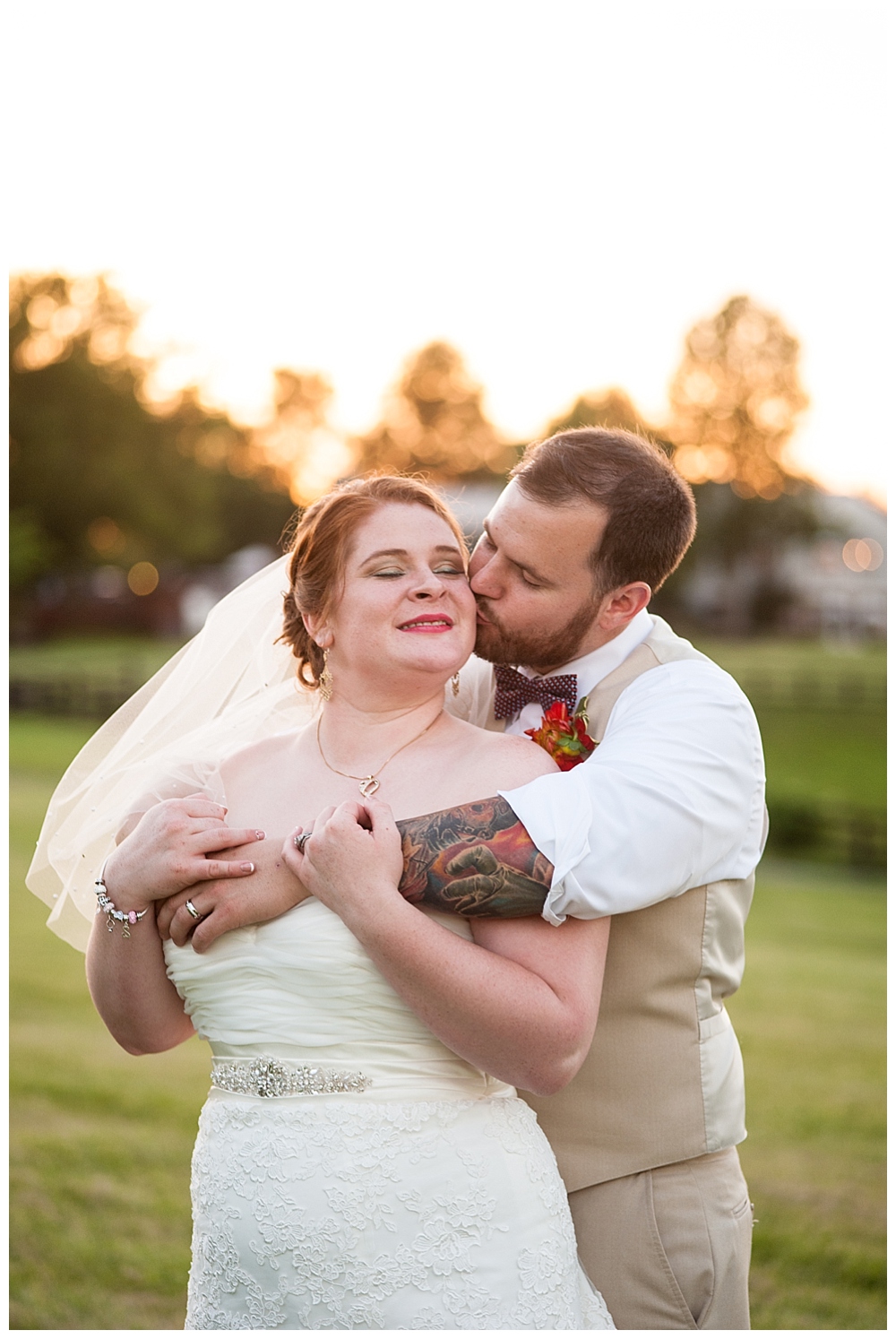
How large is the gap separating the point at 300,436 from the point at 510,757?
161 ft

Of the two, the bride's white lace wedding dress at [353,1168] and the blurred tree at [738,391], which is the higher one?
the blurred tree at [738,391]

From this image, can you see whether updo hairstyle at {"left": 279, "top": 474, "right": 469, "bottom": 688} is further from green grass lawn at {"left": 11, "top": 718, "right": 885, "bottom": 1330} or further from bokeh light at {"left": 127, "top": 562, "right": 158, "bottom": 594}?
bokeh light at {"left": 127, "top": 562, "right": 158, "bottom": 594}

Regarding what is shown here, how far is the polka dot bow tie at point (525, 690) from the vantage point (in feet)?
10.2

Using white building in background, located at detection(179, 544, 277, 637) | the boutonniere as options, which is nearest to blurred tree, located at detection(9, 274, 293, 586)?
white building in background, located at detection(179, 544, 277, 637)

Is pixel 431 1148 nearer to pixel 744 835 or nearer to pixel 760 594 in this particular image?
pixel 744 835

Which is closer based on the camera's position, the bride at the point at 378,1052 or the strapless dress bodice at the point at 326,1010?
the bride at the point at 378,1052

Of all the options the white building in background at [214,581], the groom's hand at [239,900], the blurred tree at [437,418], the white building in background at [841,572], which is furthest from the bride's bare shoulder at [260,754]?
the blurred tree at [437,418]

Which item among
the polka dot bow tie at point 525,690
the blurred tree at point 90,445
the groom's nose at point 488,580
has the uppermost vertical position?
the blurred tree at point 90,445

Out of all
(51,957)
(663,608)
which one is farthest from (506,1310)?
(663,608)

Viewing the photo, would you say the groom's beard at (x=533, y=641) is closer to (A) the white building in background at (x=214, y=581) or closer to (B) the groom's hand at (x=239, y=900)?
(B) the groom's hand at (x=239, y=900)

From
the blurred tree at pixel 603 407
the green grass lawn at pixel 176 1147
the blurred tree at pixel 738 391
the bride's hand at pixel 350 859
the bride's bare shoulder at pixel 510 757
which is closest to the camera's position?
the bride's hand at pixel 350 859

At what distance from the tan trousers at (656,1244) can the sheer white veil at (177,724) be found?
1.48 metres

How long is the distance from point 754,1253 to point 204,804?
5128 millimetres

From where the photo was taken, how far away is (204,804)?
107 inches
